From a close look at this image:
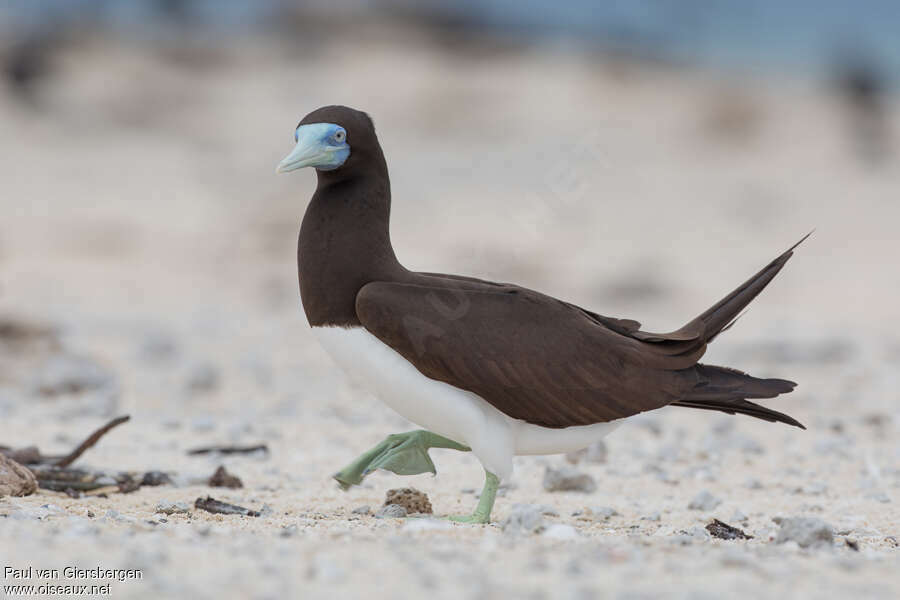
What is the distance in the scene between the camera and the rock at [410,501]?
5023 mm

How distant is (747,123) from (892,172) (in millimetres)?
4971

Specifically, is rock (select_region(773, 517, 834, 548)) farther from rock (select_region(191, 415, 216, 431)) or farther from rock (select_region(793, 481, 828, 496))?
rock (select_region(191, 415, 216, 431))

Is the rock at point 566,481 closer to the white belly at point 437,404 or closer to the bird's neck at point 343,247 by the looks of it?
the white belly at point 437,404

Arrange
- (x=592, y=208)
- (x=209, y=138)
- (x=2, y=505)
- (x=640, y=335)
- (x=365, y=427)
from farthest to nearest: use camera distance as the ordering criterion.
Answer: (x=209, y=138), (x=592, y=208), (x=365, y=427), (x=640, y=335), (x=2, y=505)

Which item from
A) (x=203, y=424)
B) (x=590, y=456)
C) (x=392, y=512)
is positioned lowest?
(x=392, y=512)

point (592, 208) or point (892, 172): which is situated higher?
point (892, 172)

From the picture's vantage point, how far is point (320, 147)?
458 centimetres

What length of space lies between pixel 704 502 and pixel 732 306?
1.06 metres

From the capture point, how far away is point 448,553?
3.51 meters

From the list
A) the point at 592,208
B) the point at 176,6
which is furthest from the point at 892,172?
the point at 176,6

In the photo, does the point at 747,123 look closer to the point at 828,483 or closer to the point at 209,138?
the point at 209,138

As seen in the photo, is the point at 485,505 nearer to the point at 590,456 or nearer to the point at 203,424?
the point at 590,456

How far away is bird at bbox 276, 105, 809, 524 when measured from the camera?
4.46m

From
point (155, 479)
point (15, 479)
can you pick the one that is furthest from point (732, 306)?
point (15, 479)
